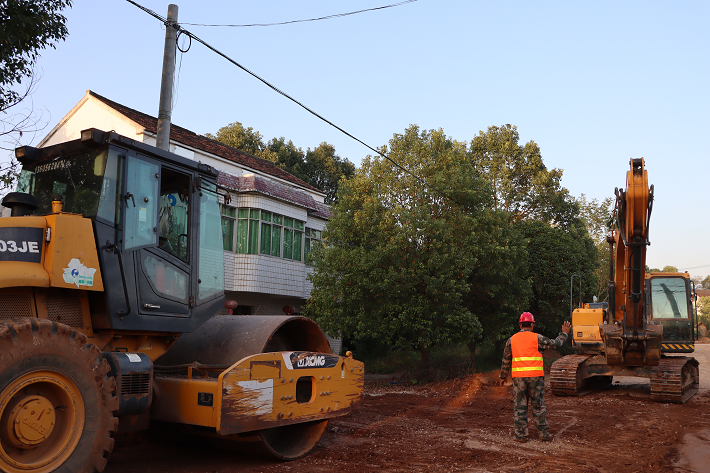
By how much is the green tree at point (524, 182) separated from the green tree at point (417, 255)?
1754cm

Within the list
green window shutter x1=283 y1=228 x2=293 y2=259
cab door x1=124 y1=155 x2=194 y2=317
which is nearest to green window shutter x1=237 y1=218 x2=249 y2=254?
green window shutter x1=283 y1=228 x2=293 y2=259

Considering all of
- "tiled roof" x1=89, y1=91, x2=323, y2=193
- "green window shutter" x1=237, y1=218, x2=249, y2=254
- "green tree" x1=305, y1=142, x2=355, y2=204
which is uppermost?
"green tree" x1=305, y1=142, x2=355, y2=204

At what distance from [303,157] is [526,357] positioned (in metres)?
38.4

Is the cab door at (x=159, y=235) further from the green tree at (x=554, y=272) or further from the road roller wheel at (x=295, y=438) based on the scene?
the green tree at (x=554, y=272)

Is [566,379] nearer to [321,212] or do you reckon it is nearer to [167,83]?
[167,83]

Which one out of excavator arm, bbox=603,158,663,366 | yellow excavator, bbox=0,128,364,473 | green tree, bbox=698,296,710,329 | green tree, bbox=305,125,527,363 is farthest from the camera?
green tree, bbox=698,296,710,329

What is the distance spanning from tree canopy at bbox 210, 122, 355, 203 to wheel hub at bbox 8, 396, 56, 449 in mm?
38645

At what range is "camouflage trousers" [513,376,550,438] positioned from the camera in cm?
841

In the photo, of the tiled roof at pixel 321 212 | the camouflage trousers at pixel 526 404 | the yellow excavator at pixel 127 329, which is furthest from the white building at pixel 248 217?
the yellow excavator at pixel 127 329

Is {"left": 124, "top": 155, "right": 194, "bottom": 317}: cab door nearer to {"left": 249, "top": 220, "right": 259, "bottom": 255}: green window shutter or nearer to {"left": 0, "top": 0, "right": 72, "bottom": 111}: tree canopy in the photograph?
{"left": 0, "top": 0, "right": 72, "bottom": 111}: tree canopy

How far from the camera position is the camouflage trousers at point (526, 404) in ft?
27.6

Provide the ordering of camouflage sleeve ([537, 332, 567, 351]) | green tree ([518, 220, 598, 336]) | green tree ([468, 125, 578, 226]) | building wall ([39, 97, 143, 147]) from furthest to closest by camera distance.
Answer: green tree ([468, 125, 578, 226])
green tree ([518, 220, 598, 336])
building wall ([39, 97, 143, 147])
camouflage sleeve ([537, 332, 567, 351])

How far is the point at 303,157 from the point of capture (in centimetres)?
4575

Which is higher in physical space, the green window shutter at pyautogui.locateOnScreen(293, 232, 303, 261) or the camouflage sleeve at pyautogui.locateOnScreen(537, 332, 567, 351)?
the green window shutter at pyautogui.locateOnScreen(293, 232, 303, 261)
